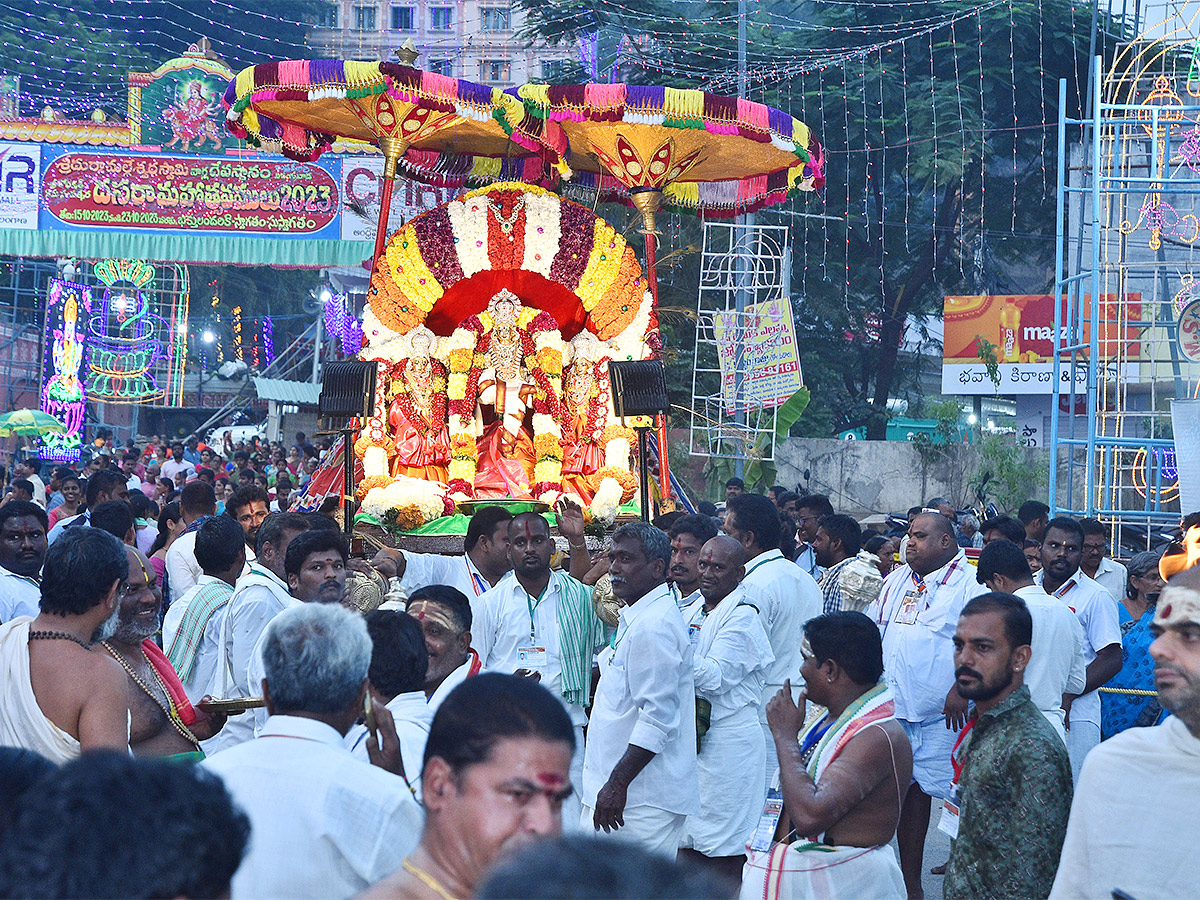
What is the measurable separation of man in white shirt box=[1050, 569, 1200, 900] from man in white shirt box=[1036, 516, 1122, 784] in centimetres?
369

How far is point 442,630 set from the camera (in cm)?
417

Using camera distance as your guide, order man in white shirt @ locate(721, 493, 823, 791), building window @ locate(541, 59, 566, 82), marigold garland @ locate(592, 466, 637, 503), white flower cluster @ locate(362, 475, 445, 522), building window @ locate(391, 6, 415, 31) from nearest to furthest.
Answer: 1. man in white shirt @ locate(721, 493, 823, 791)
2. white flower cluster @ locate(362, 475, 445, 522)
3. marigold garland @ locate(592, 466, 637, 503)
4. building window @ locate(541, 59, 566, 82)
5. building window @ locate(391, 6, 415, 31)

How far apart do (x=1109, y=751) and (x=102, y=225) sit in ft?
68.8

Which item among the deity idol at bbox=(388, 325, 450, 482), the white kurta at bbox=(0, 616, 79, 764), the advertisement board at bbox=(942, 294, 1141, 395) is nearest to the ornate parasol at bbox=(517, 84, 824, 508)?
the deity idol at bbox=(388, 325, 450, 482)

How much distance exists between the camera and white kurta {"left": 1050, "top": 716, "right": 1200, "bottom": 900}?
2.79 meters

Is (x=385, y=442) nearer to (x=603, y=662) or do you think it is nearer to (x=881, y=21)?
(x=603, y=662)

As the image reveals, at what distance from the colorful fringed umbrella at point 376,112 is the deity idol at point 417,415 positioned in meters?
1.00

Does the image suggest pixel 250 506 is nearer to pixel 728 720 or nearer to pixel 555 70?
pixel 728 720

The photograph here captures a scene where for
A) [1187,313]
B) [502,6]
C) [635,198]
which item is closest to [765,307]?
[635,198]

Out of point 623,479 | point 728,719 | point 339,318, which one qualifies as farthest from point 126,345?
point 728,719

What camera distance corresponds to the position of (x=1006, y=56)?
24.2 meters

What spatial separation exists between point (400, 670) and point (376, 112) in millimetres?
8977

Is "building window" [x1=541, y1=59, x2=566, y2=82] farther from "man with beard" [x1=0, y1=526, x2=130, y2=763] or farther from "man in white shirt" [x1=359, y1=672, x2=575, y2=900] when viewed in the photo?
"man in white shirt" [x1=359, y1=672, x2=575, y2=900]

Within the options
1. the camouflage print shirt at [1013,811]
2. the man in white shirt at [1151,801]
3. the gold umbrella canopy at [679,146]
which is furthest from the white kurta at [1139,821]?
the gold umbrella canopy at [679,146]
